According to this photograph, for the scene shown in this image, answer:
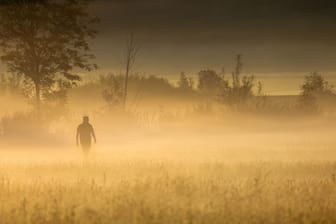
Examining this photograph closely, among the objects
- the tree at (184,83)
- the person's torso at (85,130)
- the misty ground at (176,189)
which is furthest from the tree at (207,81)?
the person's torso at (85,130)

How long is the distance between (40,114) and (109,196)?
107ft

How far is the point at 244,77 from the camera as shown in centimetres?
8544

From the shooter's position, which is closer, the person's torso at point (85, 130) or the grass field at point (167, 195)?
the grass field at point (167, 195)

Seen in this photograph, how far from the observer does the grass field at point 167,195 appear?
1650cm

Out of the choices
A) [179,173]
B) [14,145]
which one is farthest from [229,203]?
[14,145]

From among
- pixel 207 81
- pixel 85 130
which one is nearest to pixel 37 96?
pixel 85 130

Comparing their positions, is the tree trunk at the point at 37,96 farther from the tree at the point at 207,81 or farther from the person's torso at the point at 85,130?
the tree at the point at 207,81

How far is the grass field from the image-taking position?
54.1 feet

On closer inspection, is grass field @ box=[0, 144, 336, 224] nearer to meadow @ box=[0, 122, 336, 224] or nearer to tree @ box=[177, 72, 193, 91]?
meadow @ box=[0, 122, 336, 224]

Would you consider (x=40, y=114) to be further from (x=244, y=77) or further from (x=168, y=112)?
(x=244, y=77)

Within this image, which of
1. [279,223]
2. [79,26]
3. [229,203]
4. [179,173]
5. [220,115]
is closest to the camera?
[279,223]

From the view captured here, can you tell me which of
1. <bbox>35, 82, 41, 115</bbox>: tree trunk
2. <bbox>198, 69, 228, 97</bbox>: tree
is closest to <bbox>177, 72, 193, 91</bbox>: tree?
<bbox>198, 69, 228, 97</bbox>: tree

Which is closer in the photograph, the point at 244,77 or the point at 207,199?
the point at 207,199

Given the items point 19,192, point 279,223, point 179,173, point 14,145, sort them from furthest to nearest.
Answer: point 14,145
point 179,173
point 19,192
point 279,223
